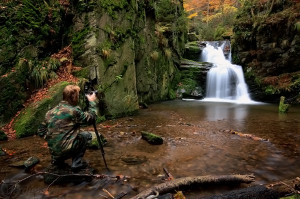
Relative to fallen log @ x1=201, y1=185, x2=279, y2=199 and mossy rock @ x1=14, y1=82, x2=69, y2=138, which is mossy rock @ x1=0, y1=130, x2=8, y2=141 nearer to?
mossy rock @ x1=14, y1=82, x2=69, y2=138

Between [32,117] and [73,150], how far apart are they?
3.56 m

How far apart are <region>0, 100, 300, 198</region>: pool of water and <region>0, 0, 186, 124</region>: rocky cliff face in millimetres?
1856

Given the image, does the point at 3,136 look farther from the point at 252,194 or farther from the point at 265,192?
the point at 265,192

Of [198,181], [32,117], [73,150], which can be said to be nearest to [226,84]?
[32,117]

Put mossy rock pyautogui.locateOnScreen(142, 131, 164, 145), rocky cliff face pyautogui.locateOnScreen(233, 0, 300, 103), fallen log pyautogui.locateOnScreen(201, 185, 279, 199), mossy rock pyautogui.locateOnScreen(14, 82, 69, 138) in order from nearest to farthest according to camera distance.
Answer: fallen log pyautogui.locateOnScreen(201, 185, 279, 199) < mossy rock pyautogui.locateOnScreen(142, 131, 164, 145) < mossy rock pyautogui.locateOnScreen(14, 82, 69, 138) < rocky cliff face pyautogui.locateOnScreen(233, 0, 300, 103)

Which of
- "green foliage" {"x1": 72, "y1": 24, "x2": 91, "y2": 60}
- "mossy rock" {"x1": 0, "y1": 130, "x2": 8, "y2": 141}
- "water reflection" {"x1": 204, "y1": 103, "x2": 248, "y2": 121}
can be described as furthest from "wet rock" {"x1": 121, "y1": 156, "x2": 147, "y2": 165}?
"green foliage" {"x1": 72, "y1": 24, "x2": 91, "y2": 60}

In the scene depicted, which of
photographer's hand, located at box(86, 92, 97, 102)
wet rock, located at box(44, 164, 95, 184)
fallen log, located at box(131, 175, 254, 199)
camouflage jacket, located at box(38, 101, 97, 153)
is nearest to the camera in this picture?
fallen log, located at box(131, 175, 254, 199)

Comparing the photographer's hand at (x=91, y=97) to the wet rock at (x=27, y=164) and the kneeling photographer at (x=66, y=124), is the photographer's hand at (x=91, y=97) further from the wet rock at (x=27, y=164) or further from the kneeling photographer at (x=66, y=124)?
the wet rock at (x=27, y=164)

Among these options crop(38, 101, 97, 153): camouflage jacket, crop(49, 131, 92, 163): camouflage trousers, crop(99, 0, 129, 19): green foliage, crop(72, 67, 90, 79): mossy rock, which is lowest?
crop(49, 131, 92, 163): camouflage trousers

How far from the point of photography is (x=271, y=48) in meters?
14.5

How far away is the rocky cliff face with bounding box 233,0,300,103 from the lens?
A: 1328 centimetres

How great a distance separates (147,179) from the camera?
11.6 ft

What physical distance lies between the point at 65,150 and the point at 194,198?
2.01 meters

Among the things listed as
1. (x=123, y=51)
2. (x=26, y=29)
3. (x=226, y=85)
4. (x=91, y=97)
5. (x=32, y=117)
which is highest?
(x=26, y=29)
